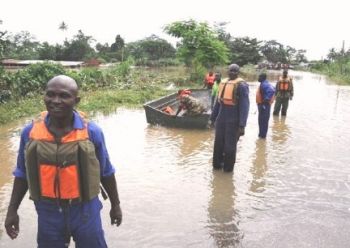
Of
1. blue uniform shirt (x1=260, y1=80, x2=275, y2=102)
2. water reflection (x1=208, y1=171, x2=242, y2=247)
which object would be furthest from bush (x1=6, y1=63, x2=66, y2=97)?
water reflection (x1=208, y1=171, x2=242, y2=247)

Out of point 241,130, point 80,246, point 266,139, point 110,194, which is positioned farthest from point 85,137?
point 266,139

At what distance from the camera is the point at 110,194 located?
10.4 feet

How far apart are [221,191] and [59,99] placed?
14.2ft

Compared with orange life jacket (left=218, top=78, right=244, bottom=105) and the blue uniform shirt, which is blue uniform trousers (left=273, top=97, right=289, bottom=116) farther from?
orange life jacket (left=218, top=78, right=244, bottom=105)

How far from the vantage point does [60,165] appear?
2.79 metres

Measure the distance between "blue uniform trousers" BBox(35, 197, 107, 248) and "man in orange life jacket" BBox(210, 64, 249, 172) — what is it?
178 inches

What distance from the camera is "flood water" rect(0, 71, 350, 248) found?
5082mm

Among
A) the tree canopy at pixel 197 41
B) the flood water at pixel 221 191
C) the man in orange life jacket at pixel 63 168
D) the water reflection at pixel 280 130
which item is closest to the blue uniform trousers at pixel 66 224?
the man in orange life jacket at pixel 63 168

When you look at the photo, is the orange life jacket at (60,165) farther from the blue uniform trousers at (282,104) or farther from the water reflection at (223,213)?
the blue uniform trousers at (282,104)

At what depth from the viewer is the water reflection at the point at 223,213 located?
5.05 metres

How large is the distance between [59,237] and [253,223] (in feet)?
10.1

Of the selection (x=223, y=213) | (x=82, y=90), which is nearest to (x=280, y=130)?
(x=223, y=213)

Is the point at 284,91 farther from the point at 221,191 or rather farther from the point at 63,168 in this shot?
the point at 63,168

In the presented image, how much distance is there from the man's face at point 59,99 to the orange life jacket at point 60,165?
0.40 feet
